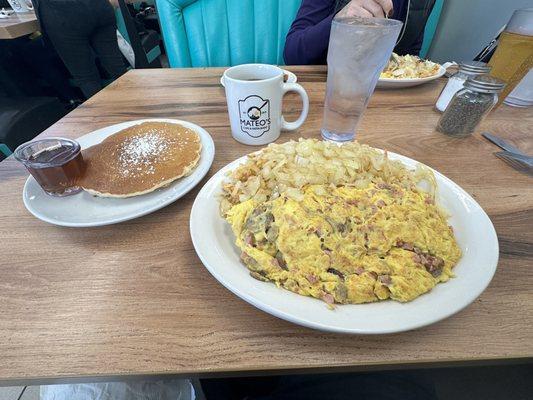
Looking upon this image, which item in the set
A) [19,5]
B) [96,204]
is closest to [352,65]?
[96,204]

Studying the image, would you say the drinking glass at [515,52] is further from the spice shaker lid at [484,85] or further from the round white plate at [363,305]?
the round white plate at [363,305]

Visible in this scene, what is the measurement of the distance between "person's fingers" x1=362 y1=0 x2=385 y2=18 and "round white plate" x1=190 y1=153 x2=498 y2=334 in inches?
41.6

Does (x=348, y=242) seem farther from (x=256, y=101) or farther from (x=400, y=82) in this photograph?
(x=400, y=82)

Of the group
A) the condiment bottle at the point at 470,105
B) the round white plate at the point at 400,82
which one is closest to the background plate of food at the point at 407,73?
the round white plate at the point at 400,82

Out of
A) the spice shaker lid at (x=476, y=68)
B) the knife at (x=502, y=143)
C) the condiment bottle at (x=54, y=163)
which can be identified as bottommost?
the knife at (x=502, y=143)

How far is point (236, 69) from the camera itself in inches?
35.0

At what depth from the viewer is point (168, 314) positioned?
1.56 feet

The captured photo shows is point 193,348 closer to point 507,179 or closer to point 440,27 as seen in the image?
point 507,179

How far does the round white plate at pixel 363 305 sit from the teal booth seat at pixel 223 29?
1743 mm

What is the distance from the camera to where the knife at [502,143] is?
875 millimetres

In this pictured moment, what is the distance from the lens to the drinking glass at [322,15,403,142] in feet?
2.56

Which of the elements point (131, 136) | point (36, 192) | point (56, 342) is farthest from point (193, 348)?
point (131, 136)

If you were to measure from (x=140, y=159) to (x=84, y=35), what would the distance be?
97.7 inches

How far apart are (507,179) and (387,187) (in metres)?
0.43
